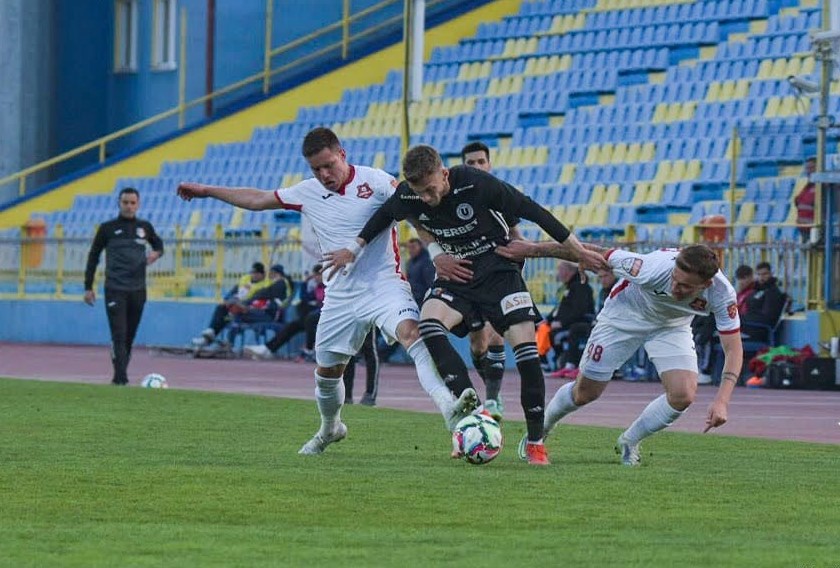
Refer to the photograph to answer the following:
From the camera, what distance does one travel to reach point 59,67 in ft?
143

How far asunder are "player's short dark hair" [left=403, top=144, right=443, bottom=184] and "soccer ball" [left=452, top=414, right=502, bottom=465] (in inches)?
53.0

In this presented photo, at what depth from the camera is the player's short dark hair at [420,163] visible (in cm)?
1047

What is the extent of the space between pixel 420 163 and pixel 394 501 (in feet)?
7.33

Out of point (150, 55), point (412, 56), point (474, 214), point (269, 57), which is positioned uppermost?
point (150, 55)

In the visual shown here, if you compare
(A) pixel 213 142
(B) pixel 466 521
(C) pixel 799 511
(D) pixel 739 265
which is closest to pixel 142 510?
(B) pixel 466 521

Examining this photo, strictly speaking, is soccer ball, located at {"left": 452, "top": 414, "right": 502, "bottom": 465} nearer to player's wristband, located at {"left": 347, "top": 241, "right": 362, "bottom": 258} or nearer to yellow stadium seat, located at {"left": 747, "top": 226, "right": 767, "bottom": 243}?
player's wristband, located at {"left": 347, "top": 241, "right": 362, "bottom": 258}

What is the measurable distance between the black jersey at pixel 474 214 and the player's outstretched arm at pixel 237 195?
2.71 ft

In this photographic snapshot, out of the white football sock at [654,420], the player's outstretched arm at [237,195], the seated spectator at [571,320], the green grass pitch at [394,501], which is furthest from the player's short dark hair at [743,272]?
the player's outstretched arm at [237,195]

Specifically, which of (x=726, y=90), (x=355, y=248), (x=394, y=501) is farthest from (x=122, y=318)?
(x=726, y=90)

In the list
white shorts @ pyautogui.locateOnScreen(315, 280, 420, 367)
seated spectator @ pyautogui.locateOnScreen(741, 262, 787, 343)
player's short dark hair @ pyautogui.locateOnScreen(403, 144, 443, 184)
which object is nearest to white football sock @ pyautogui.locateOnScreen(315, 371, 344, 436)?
white shorts @ pyautogui.locateOnScreen(315, 280, 420, 367)

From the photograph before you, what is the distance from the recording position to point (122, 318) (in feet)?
65.8

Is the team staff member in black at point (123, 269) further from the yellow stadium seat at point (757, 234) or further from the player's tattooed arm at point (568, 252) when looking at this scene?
the player's tattooed arm at point (568, 252)

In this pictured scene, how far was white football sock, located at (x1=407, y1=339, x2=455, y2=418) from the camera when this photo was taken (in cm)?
1066

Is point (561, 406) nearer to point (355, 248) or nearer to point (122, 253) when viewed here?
point (355, 248)
